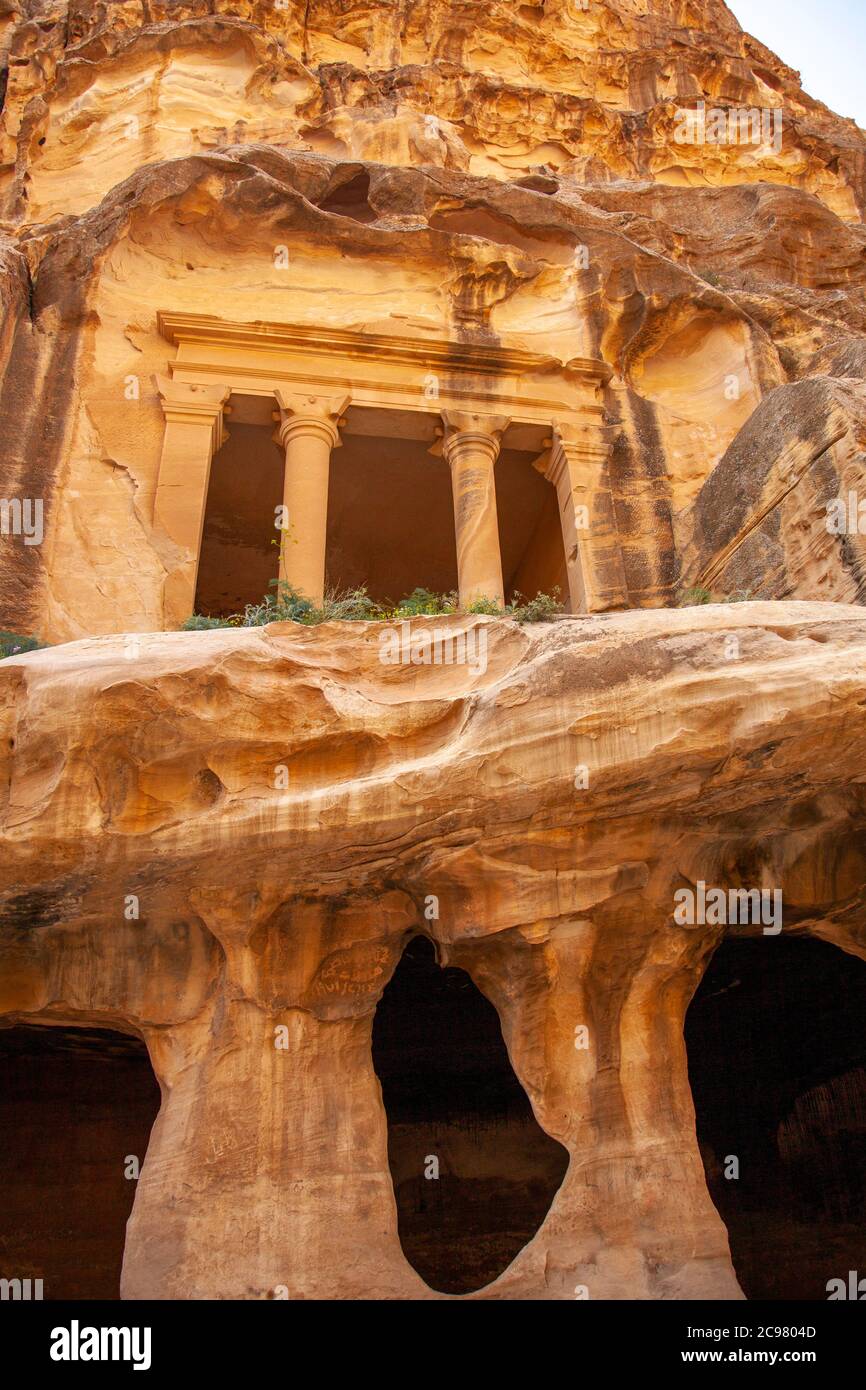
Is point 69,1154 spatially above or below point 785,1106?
below

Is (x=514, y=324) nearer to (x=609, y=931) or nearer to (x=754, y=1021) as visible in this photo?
(x=754, y=1021)

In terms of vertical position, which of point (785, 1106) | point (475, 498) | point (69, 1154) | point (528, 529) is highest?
point (528, 529)

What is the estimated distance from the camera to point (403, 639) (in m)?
6.26

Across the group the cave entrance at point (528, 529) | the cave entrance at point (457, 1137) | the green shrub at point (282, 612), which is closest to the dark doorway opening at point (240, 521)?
the cave entrance at point (528, 529)

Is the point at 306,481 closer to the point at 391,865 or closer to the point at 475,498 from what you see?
the point at 475,498

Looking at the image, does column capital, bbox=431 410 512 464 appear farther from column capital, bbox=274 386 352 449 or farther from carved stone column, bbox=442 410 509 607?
column capital, bbox=274 386 352 449

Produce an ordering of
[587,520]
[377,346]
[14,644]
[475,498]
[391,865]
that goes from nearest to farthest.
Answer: [391,865], [14,644], [475,498], [587,520], [377,346]

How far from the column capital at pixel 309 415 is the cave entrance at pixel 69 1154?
23.2 feet

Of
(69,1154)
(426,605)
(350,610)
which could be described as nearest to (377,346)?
(426,605)

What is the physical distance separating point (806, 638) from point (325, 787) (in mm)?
2658

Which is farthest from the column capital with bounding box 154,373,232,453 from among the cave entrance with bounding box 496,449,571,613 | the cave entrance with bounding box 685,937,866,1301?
the cave entrance with bounding box 685,937,866,1301

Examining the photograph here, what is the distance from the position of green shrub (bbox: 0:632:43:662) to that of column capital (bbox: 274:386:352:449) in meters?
5.06

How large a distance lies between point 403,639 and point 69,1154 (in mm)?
7370

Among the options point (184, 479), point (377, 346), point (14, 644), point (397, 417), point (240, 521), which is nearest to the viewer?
point (14, 644)
